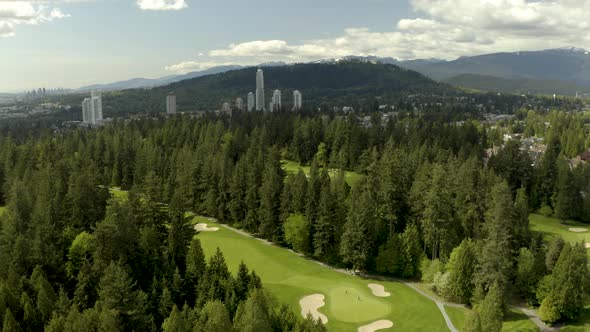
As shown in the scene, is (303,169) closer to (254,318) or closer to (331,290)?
(331,290)

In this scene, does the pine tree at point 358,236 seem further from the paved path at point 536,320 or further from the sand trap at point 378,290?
the paved path at point 536,320

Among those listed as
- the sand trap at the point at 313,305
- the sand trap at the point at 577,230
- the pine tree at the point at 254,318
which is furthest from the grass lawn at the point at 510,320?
the sand trap at the point at 577,230

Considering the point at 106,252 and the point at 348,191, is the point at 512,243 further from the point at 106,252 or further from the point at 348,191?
the point at 106,252

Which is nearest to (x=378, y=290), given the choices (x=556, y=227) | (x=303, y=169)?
(x=556, y=227)

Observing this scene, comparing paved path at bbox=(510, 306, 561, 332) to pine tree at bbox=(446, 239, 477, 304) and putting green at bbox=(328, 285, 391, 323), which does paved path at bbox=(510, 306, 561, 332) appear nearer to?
pine tree at bbox=(446, 239, 477, 304)

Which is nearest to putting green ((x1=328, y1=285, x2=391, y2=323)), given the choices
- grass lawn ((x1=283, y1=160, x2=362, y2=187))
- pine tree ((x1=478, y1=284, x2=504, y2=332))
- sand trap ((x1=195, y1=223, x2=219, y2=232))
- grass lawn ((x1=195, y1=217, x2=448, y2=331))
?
grass lawn ((x1=195, y1=217, x2=448, y2=331))

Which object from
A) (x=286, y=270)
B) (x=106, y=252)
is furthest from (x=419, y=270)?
(x=106, y=252)
